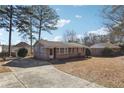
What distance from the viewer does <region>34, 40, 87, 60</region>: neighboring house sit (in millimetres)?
17594

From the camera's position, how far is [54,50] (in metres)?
18.0

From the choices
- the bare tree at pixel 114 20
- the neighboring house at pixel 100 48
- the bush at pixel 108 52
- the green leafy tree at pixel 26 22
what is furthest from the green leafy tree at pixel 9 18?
the bush at pixel 108 52

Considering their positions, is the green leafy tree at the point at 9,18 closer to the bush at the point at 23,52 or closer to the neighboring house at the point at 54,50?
the bush at the point at 23,52

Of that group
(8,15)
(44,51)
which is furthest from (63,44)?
(8,15)

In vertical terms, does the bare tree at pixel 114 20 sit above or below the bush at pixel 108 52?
above

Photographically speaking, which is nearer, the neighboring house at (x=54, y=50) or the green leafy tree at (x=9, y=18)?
the neighboring house at (x=54, y=50)

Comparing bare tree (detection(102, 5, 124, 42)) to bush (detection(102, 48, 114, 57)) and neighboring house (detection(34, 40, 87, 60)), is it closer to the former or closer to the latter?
neighboring house (detection(34, 40, 87, 60))

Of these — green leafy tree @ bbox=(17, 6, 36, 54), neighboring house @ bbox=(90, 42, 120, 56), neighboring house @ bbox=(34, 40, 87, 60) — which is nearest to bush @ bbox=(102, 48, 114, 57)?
neighboring house @ bbox=(90, 42, 120, 56)

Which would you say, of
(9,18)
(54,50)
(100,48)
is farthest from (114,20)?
(100,48)

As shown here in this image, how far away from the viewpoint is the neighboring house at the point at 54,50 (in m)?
17.6

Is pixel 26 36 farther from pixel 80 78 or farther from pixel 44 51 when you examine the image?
pixel 80 78

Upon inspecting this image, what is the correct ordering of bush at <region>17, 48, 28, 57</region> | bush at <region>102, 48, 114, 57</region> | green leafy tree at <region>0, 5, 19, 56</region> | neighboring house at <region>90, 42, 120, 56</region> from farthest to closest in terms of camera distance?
1. bush at <region>102, 48, 114, 57</region>
2. neighboring house at <region>90, 42, 120, 56</region>
3. bush at <region>17, 48, 28, 57</region>
4. green leafy tree at <region>0, 5, 19, 56</region>

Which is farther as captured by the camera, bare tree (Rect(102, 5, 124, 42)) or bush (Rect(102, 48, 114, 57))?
bush (Rect(102, 48, 114, 57))
